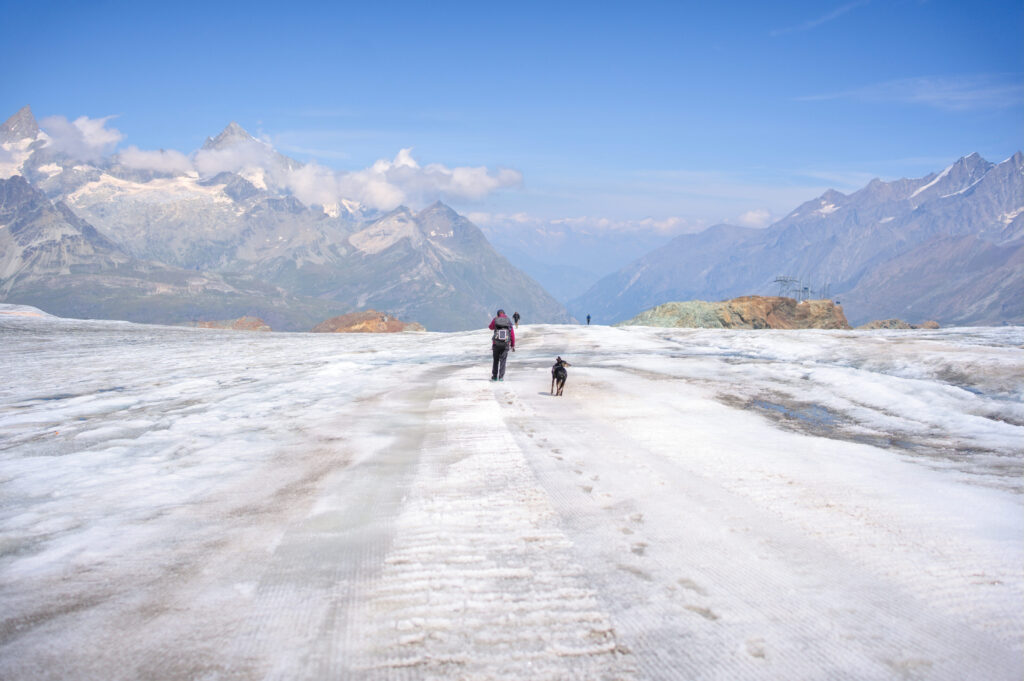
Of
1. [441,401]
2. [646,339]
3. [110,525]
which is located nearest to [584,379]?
[441,401]

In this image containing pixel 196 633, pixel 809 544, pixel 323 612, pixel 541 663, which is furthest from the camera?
pixel 809 544

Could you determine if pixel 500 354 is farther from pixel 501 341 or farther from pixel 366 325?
pixel 366 325

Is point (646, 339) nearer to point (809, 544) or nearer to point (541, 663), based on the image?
point (809, 544)

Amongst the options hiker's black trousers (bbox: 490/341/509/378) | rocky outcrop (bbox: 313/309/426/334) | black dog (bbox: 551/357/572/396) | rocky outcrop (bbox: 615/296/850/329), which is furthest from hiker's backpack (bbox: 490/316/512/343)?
rocky outcrop (bbox: 313/309/426/334)

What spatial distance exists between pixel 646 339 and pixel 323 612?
3358cm

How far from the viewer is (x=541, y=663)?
396 centimetres

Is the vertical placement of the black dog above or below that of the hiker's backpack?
below

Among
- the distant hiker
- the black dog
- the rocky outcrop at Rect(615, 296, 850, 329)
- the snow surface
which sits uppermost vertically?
the rocky outcrop at Rect(615, 296, 850, 329)

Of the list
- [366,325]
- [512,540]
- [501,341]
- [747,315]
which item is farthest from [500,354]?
[747,315]

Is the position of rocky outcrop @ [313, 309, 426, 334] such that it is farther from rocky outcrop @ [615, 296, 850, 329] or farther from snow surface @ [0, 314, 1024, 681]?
snow surface @ [0, 314, 1024, 681]

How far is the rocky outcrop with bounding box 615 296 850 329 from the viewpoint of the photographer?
2366 inches

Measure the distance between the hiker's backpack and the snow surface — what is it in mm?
3502

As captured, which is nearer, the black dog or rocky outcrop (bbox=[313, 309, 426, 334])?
the black dog

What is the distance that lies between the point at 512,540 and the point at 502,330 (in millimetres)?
11850
